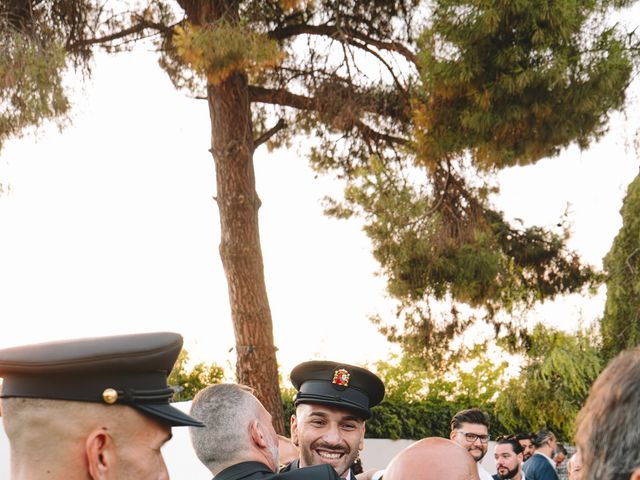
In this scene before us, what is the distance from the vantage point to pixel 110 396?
1.55m

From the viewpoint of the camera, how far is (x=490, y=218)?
436 inches

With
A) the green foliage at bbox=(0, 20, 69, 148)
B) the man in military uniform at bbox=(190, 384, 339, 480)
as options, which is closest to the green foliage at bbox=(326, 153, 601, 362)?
the green foliage at bbox=(0, 20, 69, 148)

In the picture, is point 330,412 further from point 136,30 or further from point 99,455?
point 136,30

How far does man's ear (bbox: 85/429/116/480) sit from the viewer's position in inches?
57.9

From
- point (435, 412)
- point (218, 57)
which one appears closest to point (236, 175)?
point (218, 57)

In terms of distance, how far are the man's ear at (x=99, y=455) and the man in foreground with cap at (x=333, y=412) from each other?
7.10ft

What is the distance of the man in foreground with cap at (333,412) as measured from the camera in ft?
11.8

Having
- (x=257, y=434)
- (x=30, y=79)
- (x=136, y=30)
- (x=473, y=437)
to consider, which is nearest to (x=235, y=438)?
(x=257, y=434)

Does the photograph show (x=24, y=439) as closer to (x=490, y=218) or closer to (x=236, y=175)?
(x=236, y=175)

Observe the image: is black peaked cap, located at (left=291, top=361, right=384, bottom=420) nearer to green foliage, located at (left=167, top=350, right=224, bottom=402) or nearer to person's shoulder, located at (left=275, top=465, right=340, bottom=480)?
person's shoulder, located at (left=275, top=465, right=340, bottom=480)

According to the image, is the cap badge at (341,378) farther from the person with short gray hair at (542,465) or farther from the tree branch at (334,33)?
the tree branch at (334,33)

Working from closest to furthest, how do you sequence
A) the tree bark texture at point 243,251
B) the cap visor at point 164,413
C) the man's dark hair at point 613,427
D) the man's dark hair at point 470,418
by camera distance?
1. the man's dark hair at point 613,427
2. the cap visor at point 164,413
3. the man's dark hair at point 470,418
4. the tree bark texture at point 243,251

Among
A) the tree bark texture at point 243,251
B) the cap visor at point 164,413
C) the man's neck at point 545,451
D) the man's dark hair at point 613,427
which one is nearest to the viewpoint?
the man's dark hair at point 613,427

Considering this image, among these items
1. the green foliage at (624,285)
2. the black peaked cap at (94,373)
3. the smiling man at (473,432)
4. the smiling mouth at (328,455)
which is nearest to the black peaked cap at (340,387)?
the smiling mouth at (328,455)
